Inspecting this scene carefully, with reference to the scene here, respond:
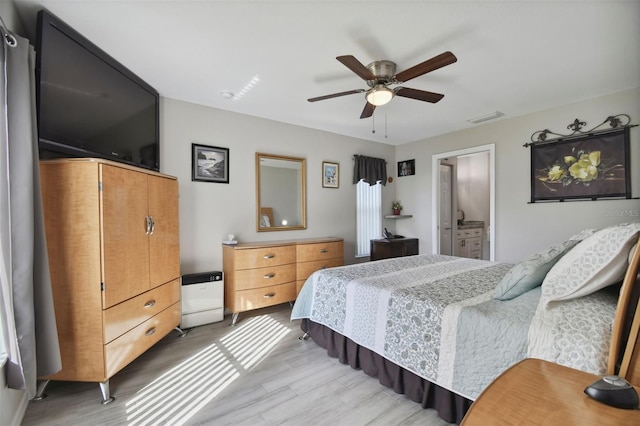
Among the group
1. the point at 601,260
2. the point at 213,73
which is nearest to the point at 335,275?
the point at 601,260

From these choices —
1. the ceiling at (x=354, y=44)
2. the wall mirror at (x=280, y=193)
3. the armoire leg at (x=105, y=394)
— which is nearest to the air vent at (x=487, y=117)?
the ceiling at (x=354, y=44)

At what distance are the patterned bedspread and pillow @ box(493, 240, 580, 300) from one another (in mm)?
49

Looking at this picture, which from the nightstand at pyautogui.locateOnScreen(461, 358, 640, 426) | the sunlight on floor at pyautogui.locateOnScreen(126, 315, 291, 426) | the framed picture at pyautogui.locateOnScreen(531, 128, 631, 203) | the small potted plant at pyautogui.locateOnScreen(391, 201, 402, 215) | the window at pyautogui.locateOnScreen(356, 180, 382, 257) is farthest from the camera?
the small potted plant at pyautogui.locateOnScreen(391, 201, 402, 215)

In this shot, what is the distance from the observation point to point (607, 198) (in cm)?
300

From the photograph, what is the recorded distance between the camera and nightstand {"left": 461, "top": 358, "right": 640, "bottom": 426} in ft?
2.00

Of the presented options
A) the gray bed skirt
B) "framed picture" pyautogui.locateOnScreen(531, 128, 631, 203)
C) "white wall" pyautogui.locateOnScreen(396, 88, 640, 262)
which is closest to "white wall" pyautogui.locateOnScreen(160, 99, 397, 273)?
the gray bed skirt

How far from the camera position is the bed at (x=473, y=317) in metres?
1.20

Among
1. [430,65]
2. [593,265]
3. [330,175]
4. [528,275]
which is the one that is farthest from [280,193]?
[593,265]

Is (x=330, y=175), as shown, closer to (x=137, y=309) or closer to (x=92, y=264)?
(x=137, y=309)

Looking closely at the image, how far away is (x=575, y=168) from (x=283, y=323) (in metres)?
3.80

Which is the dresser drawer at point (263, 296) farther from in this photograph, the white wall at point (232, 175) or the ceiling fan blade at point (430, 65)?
the ceiling fan blade at point (430, 65)

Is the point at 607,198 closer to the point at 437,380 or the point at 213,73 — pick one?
the point at 437,380

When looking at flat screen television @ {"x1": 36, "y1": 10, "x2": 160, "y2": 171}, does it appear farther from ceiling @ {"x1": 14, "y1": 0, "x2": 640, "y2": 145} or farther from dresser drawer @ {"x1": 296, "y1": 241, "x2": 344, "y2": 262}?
dresser drawer @ {"x1": 296, "y1": 241, "x2": 344, "y2": 262}

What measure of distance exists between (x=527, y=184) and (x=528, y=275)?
260 cm
